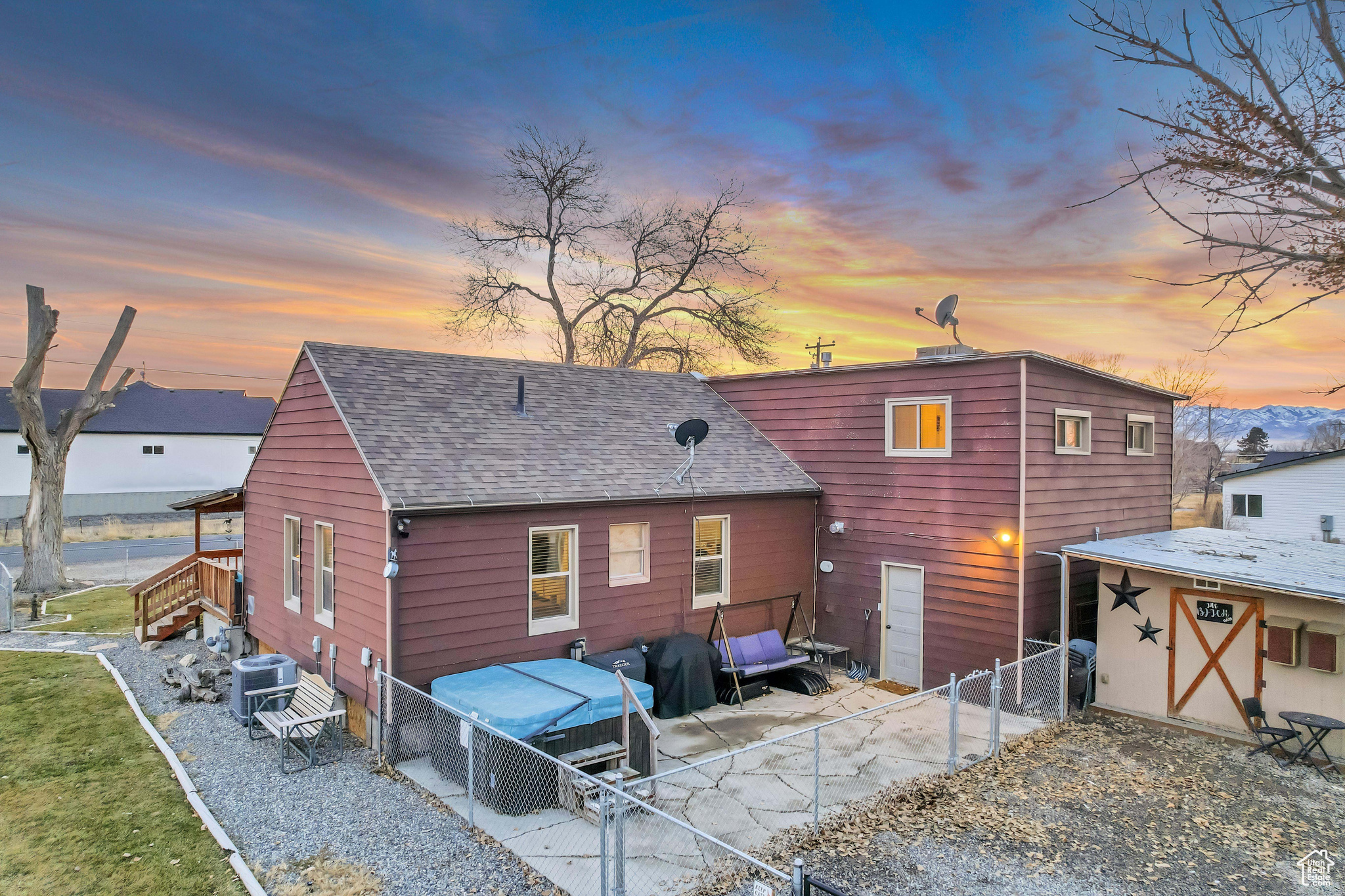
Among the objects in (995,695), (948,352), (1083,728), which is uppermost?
(948,352)

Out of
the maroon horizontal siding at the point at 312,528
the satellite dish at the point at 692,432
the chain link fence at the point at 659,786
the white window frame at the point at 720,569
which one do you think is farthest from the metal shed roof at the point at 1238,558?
the maroon horizontal siding at the point at 312,528

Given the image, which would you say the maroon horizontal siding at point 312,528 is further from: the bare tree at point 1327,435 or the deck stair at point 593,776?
the bare tree at point 1327,435

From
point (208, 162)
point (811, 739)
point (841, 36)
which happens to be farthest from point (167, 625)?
point (841, 36)

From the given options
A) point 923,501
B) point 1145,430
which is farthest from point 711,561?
point 1145,430

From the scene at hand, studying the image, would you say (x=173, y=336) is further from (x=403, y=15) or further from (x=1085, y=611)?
(x=1085, y=611)

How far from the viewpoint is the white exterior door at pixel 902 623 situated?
12906mm

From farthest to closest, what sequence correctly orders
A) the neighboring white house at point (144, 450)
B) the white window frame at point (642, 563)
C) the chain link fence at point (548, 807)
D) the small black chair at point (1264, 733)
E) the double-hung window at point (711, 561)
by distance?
the neighboring white house at point (144, 450)
the double-hung window at point (711, 561)
the white window frame at point (642, 563)
the small black chair at point (1264, 733)
the chain link fence at point (548, 807)

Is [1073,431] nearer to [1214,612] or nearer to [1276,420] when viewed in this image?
[1214,612]

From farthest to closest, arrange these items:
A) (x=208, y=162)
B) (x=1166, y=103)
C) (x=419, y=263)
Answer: (x=419, y=263)
(x=208, y=162)
(x=1166, y=103)

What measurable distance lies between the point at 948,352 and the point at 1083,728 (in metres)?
6.66

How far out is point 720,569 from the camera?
1330 cm

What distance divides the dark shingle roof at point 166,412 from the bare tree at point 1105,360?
4897 centimetres

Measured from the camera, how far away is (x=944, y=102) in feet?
44.3

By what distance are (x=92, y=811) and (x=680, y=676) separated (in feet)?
24.5
